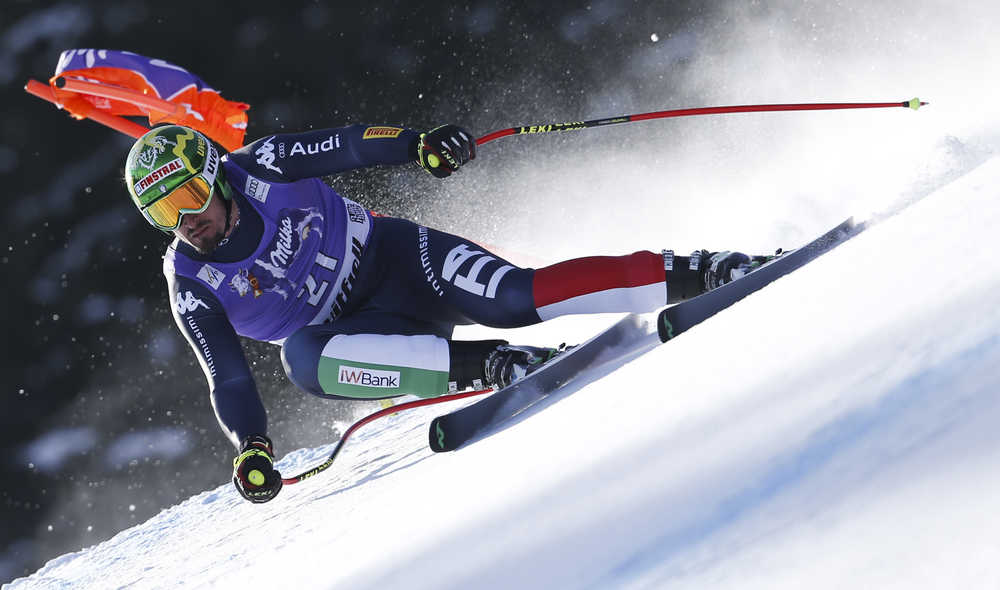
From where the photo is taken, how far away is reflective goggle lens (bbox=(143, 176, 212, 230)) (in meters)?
2.79

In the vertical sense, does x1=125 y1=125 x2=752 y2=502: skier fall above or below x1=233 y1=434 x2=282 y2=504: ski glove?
above

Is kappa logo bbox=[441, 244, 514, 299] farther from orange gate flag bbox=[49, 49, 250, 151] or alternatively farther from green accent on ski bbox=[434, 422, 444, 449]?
orange gate flag bbox=[49, 49, 250, 151]

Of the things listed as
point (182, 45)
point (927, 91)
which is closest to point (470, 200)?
point (182, 45)

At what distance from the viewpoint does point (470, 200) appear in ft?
20.2

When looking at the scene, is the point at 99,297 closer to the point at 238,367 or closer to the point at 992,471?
the point at 238,367

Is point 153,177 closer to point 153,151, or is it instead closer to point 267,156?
point 153,151

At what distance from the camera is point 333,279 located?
315cm

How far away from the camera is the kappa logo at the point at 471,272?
2869 mm

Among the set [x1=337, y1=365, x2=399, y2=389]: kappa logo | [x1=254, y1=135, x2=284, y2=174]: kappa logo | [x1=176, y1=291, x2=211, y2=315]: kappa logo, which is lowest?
[x1=337, y1=365, x2=399, y2=389]: kappa logo

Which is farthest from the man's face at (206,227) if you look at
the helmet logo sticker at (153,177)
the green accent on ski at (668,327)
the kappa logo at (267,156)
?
the green accent on ski at (668,327)

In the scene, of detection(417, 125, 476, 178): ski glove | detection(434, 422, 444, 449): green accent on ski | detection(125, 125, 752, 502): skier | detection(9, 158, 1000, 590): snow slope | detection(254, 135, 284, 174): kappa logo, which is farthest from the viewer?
detection(254, 135, 284, 174): kappa logo

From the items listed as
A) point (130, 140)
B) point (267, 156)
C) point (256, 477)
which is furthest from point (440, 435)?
point (130, 140)

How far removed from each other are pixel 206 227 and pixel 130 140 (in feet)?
10.5

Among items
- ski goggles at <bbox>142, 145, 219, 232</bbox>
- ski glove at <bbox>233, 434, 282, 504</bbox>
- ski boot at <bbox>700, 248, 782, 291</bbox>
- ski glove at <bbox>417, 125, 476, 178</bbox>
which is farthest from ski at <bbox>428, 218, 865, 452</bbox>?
ski goggles at <bbox>142, 145, 219, 232</bbox>
